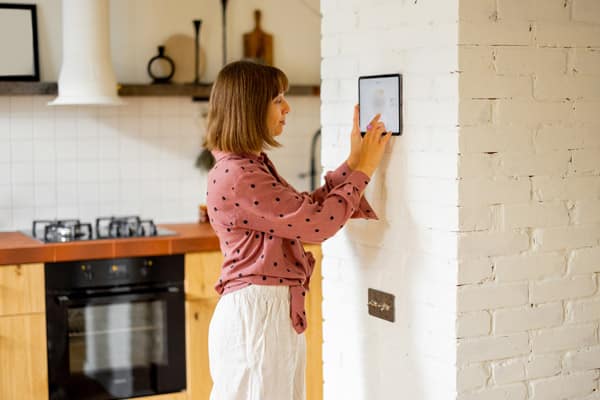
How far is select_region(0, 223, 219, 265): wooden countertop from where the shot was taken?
3732 millimetres

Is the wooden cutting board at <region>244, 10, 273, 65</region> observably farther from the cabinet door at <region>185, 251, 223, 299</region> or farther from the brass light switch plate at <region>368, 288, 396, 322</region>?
the brass light switch plate at <region>368, 288, 396, 322</region>

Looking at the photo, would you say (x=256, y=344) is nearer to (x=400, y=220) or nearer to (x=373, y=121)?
(x=400, y=220)

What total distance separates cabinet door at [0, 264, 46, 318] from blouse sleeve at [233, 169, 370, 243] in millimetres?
1558

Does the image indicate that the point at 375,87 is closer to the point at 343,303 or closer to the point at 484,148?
the point at 484,148

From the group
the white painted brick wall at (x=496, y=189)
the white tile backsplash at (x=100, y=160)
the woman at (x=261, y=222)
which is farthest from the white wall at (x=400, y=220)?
the white tile backsplash at (x=100, y=160)

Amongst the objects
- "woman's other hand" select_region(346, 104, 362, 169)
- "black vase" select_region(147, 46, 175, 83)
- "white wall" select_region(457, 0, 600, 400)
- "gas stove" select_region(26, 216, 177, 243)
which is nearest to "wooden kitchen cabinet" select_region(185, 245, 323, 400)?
"gas stove" select_region(26, 216, 177, 243)

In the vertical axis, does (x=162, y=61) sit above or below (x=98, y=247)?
above

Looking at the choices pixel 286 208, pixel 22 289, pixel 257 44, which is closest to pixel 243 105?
pixel 286 208

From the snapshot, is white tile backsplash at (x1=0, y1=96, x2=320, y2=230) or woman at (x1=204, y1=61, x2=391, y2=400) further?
white tile backsplash at (x1=0, y1=96, x2=320, y2=230)

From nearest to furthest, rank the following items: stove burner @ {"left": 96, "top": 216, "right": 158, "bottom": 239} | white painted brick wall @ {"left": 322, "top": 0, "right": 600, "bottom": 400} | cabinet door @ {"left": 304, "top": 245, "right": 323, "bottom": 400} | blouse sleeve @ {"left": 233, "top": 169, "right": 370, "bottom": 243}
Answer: white painted brick wall @ {"left": 322, "top": 0, "right": 600, "bottom": 400} → blouse sleeve @ {"left": 233, "top": 169, "right": 370, "bottom": 243} → stove burner @ {"left": 96, "top": 216, "right": 158, "bottom": 239} → cabinet door @ {"left": 304, "top": 245, "right": 323, "bottom": 400}

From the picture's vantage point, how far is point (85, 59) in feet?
13.5

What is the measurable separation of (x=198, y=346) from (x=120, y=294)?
420 mm

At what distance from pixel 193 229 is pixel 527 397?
217 centimetres

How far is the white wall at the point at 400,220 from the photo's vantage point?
237cm
